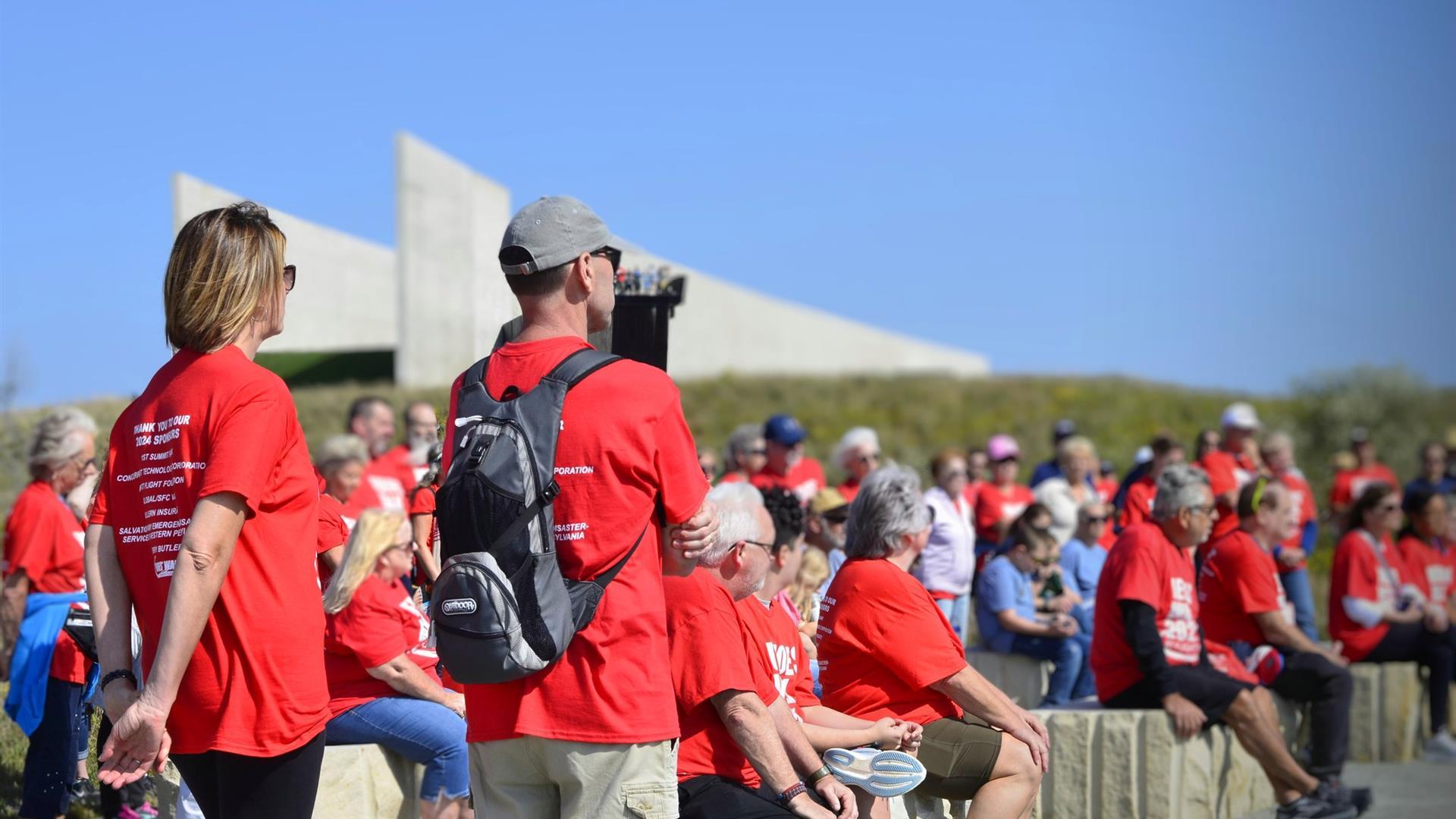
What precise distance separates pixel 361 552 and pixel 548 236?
216 centimetres

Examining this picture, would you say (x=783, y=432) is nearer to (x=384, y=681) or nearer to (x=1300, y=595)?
(x=1300, y=595)

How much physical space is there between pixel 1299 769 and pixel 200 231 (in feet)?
18.7

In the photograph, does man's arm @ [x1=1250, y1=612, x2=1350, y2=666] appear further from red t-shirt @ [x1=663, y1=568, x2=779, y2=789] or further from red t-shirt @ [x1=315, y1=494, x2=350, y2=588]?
red t-shirt @ [x1=315, y1=494, x2=350, y2=588]

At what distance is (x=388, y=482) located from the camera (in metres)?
8.26

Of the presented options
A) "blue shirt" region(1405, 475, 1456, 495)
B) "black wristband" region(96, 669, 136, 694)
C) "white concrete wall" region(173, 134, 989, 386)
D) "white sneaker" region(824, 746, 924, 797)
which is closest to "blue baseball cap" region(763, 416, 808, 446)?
"white concrete wall" region(173, 134, 989, 386)

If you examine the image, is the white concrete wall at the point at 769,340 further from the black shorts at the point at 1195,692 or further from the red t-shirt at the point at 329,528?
the red t-shirt at the point at 329,528

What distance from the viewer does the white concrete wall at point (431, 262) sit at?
19281 millimetres

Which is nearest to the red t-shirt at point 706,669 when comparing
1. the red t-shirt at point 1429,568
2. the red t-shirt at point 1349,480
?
the red t-shirt at point 1429,568

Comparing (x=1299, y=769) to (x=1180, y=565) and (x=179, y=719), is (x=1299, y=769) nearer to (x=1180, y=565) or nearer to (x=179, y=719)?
(x=1180, y=565)

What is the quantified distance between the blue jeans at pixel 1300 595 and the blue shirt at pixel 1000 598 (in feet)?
8.33

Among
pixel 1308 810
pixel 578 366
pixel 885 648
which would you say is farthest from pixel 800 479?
pixel 578 366

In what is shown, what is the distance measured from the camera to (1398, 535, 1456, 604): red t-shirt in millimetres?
9531

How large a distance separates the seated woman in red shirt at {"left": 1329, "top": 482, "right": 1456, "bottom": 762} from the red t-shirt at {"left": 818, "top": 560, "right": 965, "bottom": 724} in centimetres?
535

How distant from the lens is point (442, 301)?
20.0 m
